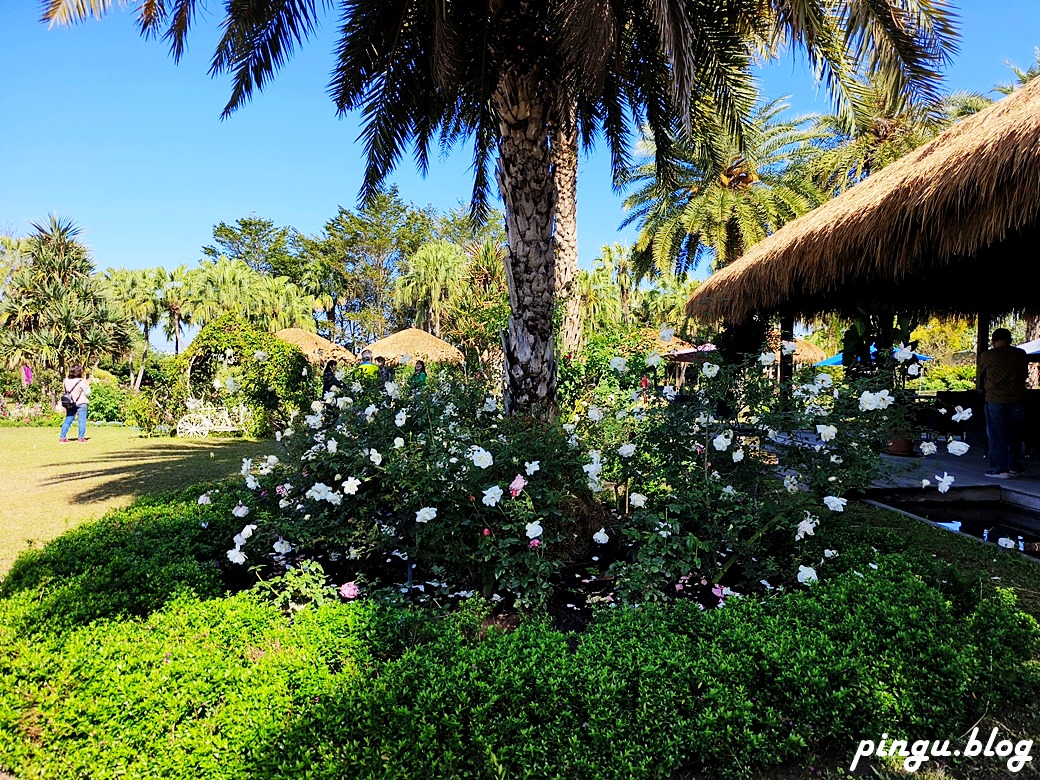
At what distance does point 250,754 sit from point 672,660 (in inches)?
60.1

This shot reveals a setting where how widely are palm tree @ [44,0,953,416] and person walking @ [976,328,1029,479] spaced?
3.33 meters

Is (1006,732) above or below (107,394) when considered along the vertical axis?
below

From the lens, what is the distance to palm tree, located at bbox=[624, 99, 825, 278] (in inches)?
719

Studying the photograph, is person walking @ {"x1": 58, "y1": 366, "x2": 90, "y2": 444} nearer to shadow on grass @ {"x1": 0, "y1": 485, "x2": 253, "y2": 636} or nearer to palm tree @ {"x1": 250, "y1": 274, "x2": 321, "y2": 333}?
shadow on grass @ {"x1": 0, "y1": 485, "x2": 253, "y2": 636}

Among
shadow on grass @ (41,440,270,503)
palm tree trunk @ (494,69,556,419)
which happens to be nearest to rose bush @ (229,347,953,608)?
palm tree trunk @ (494,69,556,419)

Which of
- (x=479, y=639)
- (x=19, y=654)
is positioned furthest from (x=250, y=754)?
(x=19, y=654)

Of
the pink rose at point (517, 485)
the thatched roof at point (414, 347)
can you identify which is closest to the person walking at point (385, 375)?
the pink rose at point (517, 485)

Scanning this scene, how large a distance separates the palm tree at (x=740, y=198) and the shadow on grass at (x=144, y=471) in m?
14.5

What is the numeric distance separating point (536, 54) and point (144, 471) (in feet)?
26.7

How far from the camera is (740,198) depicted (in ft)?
60.3

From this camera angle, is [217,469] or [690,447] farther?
[217,469]

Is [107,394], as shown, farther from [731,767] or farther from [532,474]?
[731,767]

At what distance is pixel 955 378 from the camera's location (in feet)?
71.1

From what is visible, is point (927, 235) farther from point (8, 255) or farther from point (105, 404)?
point (8, 255)
